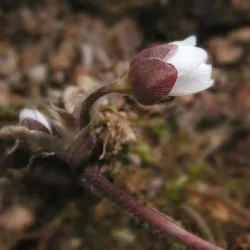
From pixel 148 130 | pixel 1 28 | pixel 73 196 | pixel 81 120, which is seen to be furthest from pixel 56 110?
pixel 1 28

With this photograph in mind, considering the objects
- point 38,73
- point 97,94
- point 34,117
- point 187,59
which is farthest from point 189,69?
point 38,73

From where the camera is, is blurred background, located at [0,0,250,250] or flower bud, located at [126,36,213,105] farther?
blurred background, located at [0,0,250,250]

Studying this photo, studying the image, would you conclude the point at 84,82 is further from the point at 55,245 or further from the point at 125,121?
the point at 55,245

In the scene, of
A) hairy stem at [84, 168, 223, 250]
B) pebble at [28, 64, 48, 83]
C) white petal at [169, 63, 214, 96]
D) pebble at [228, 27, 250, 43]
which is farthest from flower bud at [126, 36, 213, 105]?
pebble at [228, 27, 250, 43]

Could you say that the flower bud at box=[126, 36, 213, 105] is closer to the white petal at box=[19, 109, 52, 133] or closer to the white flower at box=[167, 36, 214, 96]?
the white flower at box=[167, 36, 214, 96]

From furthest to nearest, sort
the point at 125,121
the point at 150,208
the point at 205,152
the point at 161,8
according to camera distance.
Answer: the point at 161,8
the point at 205,152
the point at 125,121
the point at 150,208

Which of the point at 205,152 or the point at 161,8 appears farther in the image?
the point at 161,8

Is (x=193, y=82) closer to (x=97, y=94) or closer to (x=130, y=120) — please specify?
(x=97, y=94)
